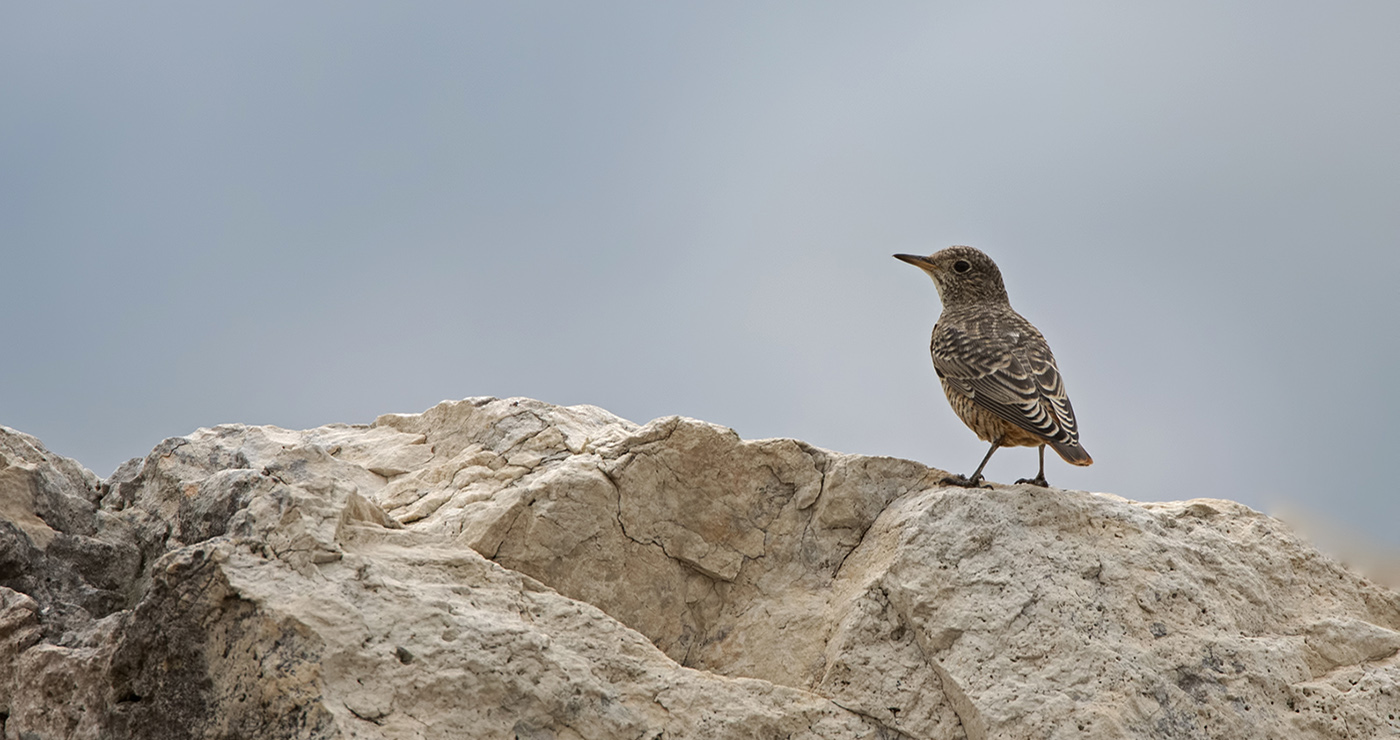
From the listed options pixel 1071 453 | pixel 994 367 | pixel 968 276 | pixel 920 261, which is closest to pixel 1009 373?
pixel 994 367

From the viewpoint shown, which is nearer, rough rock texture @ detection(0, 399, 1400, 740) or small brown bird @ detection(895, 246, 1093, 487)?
rough rock texture @ detection(0, 399, 1400, 740)

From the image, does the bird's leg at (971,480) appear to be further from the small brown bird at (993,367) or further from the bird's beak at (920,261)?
the bird's beak at (920,261)

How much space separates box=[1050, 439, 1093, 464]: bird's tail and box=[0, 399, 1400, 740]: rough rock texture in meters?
0.23

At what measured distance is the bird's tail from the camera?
6.20m

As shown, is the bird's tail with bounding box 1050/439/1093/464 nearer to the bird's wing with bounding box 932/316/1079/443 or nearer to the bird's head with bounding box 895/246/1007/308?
the bird's wing with bounding box 932/316/1079/443

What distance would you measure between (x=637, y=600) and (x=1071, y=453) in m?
2.62

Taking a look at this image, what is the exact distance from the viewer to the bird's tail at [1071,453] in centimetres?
620

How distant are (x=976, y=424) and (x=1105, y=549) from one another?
1.38 m

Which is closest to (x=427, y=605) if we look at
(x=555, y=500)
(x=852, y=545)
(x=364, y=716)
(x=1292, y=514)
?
(x=364, y=716)

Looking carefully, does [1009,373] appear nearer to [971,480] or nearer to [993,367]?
[993,367]

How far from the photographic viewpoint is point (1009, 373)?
6.66m

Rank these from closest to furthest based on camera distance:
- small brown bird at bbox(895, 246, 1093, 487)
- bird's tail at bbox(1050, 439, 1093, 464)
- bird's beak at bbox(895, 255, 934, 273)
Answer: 1. bird's tail at bbox(1050, 439, 1093, 464)
2. small brown bird at bbox(895, 246, 1093, 487)
3. bird's beak at bbox(895, 255, 934, 273)

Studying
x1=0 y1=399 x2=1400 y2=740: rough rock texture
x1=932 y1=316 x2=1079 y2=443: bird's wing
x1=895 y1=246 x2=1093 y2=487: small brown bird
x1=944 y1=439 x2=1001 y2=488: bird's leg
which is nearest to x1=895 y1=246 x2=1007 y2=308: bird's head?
x1=895 y1=246 x2=1093 y2=487: small brown bird

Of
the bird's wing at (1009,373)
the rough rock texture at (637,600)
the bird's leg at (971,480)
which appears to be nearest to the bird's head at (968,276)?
the bird's wing at (1009,373)
